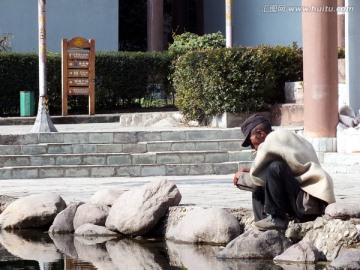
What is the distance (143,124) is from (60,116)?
3818 millimetres

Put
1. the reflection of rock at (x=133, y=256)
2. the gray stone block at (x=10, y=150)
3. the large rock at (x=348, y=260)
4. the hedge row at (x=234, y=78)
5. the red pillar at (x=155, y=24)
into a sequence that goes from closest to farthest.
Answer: the large rock at (x=348, y=260) → the reflection of rock at (x=133, y=256) → the gray stone block at (x=10, y=150) → the hedge row at (x=234, y=78) → the red pillar at (x=155, y=24)

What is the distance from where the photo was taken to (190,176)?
15.5 metres

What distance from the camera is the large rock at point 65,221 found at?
10992 millimetres

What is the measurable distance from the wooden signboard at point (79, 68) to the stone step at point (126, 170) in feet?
28.1

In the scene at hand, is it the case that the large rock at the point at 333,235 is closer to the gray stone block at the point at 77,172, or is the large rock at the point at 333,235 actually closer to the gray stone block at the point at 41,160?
the gray stone block at the point at 77,172

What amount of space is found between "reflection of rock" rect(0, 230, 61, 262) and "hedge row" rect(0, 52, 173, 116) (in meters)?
13.7

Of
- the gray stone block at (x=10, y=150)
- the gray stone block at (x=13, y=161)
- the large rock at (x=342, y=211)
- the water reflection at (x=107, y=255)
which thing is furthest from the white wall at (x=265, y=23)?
A: the large rock at (x=342, y=211)

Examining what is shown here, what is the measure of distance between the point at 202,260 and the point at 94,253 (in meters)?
1.10

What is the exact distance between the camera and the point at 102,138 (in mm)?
16594

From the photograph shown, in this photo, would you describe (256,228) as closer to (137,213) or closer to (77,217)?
(137,213)

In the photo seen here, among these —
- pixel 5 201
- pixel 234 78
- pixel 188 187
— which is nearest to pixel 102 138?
pixel 234 78

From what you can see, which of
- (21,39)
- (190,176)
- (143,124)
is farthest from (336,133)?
(21,39)

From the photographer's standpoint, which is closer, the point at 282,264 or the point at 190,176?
the point at 282,264

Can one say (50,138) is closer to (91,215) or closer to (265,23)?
(91,215)
